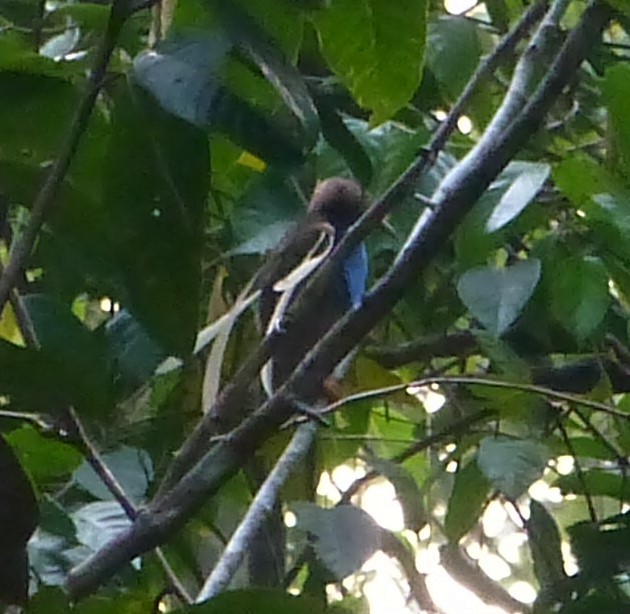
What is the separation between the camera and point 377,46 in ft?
1.54

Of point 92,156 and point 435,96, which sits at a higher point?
point 92,156

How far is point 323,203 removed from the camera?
93 centimetres

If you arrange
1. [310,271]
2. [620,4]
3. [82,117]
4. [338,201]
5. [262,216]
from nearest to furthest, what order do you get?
1. [82,117]
2. [620,4]
3. [310,271]
4. [262,216]
5. [338,201]

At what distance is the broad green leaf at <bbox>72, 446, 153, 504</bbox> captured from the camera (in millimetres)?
741

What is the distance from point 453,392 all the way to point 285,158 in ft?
2.04

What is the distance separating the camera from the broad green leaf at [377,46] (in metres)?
0.46

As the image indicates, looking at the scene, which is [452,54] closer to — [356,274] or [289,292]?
[356,274]

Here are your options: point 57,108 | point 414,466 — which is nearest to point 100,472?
point 57,108

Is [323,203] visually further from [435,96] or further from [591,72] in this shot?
[591,72]

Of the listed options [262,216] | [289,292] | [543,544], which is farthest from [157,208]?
[543,544]

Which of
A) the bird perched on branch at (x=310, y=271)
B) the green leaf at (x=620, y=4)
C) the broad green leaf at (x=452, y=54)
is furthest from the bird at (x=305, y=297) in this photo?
the green leaf at (x=620, y=4)

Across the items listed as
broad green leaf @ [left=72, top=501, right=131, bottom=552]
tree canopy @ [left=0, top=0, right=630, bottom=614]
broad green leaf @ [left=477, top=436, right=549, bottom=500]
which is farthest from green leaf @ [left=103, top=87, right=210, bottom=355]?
broad green leaf @ [left=477, top=436, right=549, bottom=500]

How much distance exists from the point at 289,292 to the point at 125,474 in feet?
0.70

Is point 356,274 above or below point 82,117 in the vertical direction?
below
